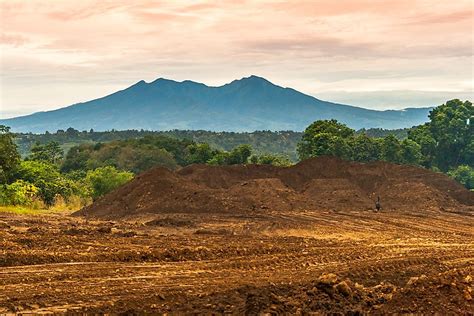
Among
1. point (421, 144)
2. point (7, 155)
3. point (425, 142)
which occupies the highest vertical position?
point (425, 142)

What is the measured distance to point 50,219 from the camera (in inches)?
845

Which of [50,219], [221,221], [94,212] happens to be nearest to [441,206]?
[221,221]

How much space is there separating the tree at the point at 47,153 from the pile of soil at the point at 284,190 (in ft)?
63.3

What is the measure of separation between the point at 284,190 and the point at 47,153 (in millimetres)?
28193

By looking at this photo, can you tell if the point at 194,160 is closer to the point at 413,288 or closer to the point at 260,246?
the point at 260,246

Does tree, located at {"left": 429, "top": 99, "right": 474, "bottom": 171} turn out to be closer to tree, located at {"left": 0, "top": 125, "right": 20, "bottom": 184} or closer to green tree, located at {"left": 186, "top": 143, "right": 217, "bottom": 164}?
green tree, located at {"left": 186, "top": 143, "right": 217, "bottom": 164}

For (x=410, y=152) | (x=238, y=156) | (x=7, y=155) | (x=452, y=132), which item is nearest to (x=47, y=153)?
(x=238, y=156)

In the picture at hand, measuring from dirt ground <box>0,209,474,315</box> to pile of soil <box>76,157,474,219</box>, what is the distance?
14.9 feet

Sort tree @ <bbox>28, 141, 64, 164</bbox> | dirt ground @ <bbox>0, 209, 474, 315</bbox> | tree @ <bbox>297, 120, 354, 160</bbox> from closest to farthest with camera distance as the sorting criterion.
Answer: dirt ground @ <bbox>0, 209, 474, 315</bbox>
tree @ <bbox>297, 120, 354, 160</bbox>
tree @ <bbox>28, 141, 64, 164</bbox>

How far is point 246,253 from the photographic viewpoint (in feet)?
47.1

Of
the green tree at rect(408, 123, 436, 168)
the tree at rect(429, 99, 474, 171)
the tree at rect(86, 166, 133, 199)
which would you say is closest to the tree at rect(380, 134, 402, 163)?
the green tree at rect(408, 123, 436, 168)

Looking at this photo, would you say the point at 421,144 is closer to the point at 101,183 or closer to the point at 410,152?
the point at 410,152

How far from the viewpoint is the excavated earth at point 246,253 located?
31.6 ft

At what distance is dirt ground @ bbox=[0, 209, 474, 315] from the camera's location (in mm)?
9531
